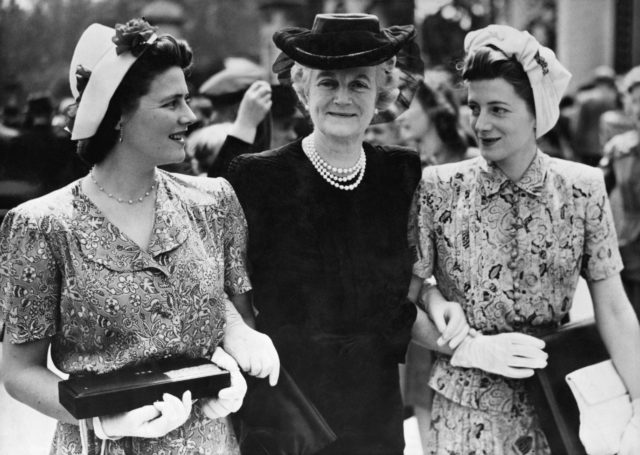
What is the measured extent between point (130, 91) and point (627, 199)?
3.60 m

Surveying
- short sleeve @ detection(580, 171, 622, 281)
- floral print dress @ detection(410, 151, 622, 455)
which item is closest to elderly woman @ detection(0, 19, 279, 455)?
floral print dress @ detection(410, 151, 622, 455)

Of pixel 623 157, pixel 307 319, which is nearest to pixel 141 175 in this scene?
pixel 307 319

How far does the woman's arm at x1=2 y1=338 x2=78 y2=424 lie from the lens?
1934 millimetres

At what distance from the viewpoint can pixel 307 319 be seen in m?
2.47

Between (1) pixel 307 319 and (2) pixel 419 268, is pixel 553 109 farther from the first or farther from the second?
(1) pixel 307 319

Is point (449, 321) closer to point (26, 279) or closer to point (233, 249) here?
point (233, 249)

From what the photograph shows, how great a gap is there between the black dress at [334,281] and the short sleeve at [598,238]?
0.52 metres

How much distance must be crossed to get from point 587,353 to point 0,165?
194 cm

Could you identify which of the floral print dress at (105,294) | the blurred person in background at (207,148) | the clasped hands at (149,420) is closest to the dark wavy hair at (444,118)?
the blurred person in background at (207,148)

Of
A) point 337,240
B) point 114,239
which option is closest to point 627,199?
point 337,240

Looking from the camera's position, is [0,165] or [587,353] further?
[0,165]

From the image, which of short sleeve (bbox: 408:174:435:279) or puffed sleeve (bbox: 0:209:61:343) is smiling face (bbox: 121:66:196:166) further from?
short sleeve (bbox: 408:174:435:279)

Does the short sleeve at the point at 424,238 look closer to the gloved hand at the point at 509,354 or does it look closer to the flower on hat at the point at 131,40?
the gloved hand at the point at 509,354

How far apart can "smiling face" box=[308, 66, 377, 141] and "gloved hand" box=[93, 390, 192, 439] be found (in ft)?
3.08
